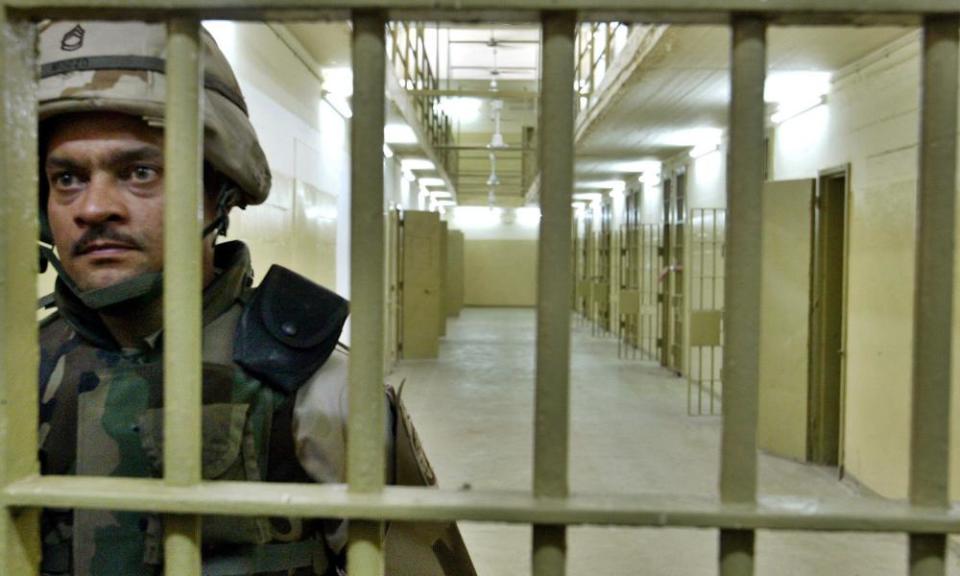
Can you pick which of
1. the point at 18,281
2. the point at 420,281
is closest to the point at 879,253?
the point at 18,281

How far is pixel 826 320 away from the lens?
16.8ft

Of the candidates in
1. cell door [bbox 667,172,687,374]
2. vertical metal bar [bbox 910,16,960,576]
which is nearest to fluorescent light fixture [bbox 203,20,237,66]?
vertical metal bar [bbox 910,16,960,576]

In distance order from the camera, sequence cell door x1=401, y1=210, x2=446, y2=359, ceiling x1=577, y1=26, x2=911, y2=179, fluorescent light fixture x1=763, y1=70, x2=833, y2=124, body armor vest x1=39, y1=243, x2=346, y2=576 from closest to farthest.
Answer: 1. body armor vest x1=39, y1=243, x2=346, y2=576
2. ceiling x1=577, y1=26, x2=911, y2=179
3. fluorescent light fixture x1=763, y1=70, x2=833, y2=124
4. cell door x1=401, y1=210, x2=446, y2=359

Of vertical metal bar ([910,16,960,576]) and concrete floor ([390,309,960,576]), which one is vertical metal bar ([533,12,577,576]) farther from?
concrete floor ([390,309,960,576])

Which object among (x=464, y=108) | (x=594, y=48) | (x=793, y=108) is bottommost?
(x=793, y=108)

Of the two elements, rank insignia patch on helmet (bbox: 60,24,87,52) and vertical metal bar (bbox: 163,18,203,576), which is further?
rank insignia patch on helmet (bbox: 60,24,87,52)

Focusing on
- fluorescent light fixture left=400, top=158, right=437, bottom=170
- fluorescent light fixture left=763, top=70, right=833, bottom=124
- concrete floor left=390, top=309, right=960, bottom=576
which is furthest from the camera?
fluorescent light fixture left=400, top=158, right=437, bottom=170

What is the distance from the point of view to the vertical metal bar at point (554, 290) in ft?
2.70

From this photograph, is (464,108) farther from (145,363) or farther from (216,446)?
(216,446)

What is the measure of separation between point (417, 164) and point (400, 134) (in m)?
2.94

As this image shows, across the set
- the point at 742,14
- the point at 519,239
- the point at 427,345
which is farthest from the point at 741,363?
the point at 519,239

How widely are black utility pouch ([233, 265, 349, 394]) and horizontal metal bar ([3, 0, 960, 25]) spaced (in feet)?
2.02

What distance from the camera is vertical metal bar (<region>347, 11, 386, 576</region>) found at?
2.74 feet

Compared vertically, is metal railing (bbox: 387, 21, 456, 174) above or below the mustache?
above
